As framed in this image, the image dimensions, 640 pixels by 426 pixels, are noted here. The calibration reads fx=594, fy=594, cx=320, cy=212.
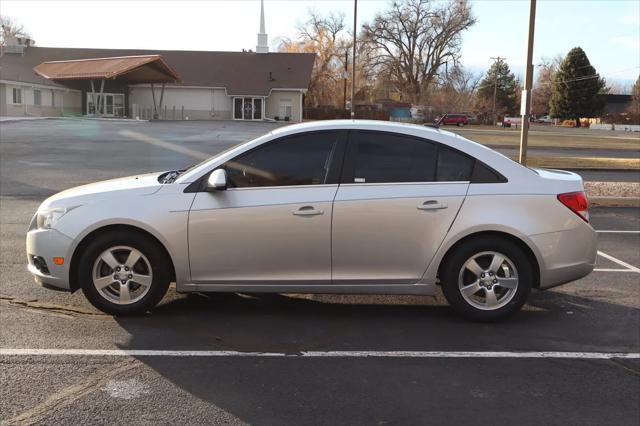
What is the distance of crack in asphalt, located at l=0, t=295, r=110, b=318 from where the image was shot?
515 cm

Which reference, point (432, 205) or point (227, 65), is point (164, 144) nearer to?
point (432, 205)

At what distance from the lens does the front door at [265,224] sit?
4.89 meters

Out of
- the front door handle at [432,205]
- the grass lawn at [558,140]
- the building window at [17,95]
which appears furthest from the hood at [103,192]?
the building window at [17,95]

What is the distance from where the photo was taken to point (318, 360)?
4.31 meters

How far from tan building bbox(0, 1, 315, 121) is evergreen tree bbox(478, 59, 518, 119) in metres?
56.0

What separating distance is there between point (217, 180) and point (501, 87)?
109 meters

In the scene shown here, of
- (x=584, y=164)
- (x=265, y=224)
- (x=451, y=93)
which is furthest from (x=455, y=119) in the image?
(x=265, y=224)

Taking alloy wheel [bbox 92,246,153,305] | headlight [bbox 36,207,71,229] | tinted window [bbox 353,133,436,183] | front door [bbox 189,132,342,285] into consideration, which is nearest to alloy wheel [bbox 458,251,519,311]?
tinted window [bbox 353,133,436,183]

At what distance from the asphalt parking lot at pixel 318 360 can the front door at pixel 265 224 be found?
458mm

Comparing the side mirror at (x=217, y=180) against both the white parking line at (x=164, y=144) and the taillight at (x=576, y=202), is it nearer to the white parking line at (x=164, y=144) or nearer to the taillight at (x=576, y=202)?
the taillight at (x=576, y=202)

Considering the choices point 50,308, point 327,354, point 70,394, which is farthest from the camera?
point 50,308

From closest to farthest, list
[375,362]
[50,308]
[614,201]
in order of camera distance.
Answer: [375,362] < [50,308] < [614,201]

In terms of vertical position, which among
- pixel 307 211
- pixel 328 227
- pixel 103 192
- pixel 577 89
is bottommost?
pixel 328 227

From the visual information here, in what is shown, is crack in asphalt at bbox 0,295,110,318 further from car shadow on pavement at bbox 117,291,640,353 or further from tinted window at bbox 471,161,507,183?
tinted window at bbox 471,161,507,183
